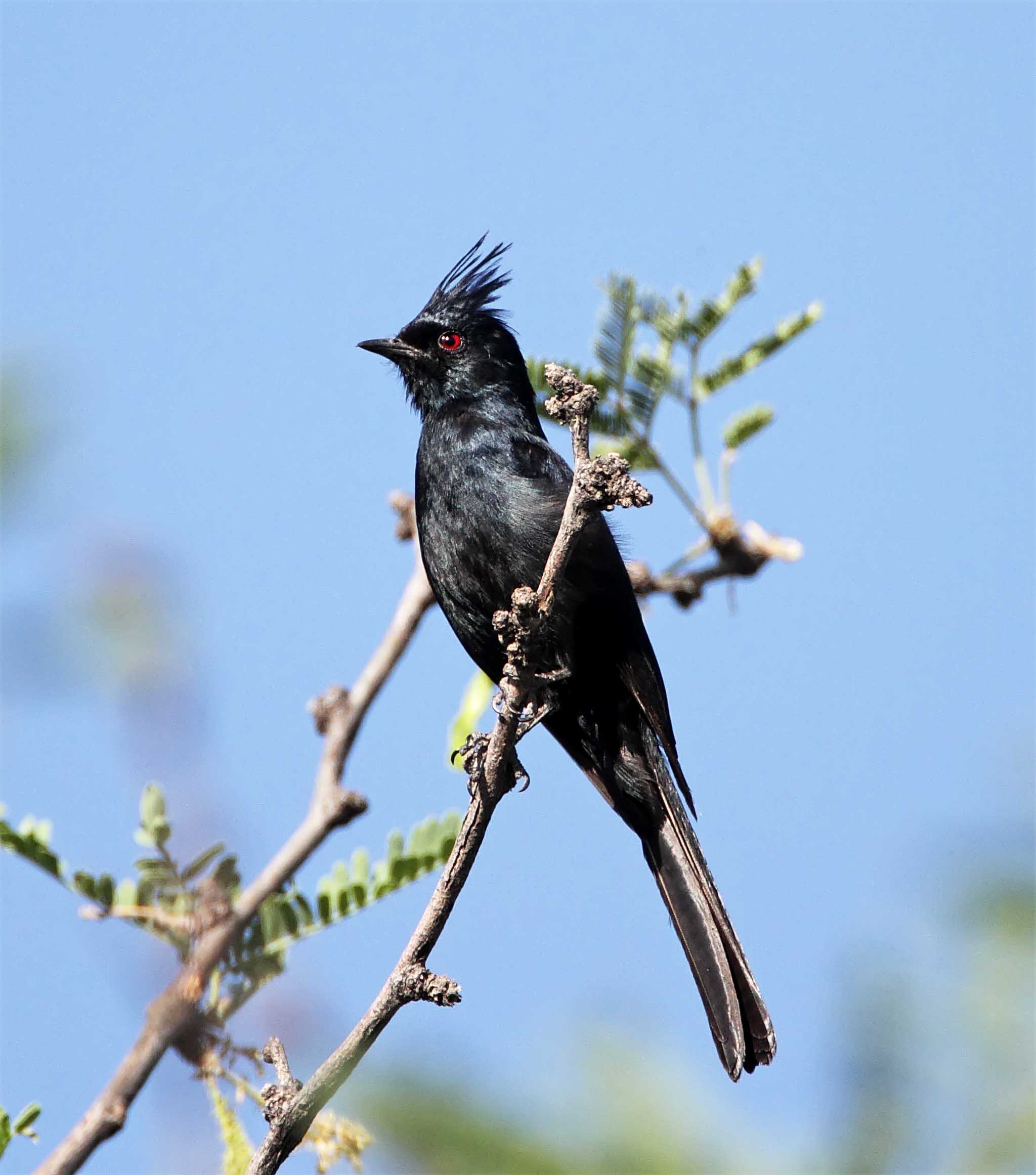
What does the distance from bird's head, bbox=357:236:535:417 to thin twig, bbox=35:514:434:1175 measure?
4.75ft

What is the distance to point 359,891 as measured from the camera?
10.7ft

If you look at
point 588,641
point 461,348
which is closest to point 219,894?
point 588,641

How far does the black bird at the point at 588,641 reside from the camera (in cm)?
409

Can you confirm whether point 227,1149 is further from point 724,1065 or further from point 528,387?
point 528,387

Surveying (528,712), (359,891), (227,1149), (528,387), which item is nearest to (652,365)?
(528,387)

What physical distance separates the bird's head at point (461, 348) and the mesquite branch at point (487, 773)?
1.53 m

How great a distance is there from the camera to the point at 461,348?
509cm

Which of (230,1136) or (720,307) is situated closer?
(230,1136)

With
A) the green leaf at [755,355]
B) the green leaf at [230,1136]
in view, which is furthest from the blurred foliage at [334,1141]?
the green leaf at [755,355]

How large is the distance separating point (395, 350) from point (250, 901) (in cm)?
289

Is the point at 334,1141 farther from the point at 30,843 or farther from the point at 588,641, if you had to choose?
the point at 588,641

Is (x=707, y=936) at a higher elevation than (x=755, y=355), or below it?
below

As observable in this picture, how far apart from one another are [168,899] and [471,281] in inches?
118

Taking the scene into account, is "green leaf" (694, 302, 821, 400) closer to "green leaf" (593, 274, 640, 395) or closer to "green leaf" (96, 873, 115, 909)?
"green leaf" (593, 274, 640, 395)
